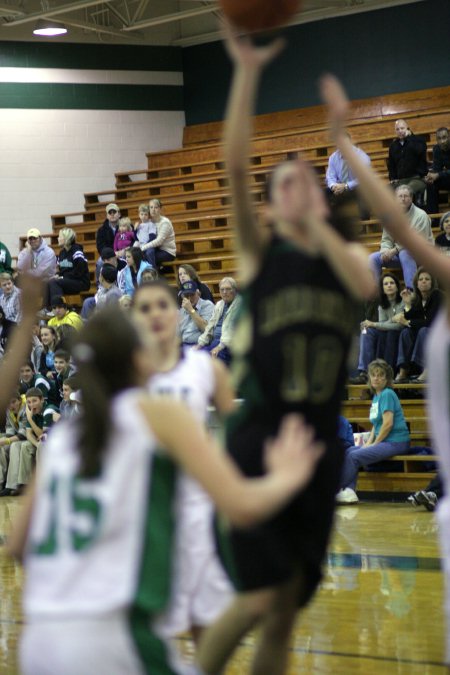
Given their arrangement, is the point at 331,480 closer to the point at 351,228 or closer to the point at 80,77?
the point at 351,228

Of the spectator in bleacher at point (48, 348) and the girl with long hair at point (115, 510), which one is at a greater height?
the spectator in bleacher at point (48, 348)

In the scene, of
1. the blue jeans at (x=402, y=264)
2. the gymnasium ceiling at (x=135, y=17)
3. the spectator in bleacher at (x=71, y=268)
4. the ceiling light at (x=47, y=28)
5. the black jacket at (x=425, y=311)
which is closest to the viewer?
the black jacket at (x=425, y=311)

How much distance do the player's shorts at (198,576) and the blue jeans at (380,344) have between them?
23.0 feet

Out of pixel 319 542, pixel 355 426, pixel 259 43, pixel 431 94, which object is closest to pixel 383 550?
pixel 355 426

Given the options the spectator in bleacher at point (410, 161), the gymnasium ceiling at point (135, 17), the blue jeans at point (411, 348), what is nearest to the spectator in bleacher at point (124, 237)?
the spectator in bleacher at point (410, 161)

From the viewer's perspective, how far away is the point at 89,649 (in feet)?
6.98

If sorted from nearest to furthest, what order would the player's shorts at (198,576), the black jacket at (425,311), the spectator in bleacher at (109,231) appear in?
the player's shorts at (198,576) < the black jacket at (425,311) < the spectator in bleacher at (109,231)

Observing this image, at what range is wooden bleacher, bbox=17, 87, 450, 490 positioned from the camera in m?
15.8

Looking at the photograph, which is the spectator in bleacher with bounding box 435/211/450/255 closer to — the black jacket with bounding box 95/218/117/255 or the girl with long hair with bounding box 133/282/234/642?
the black jacket with bounding box 95/218/117/255

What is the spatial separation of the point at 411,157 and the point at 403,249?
1959 mm

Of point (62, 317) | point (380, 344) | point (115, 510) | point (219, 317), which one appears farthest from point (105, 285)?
point (115, 510)

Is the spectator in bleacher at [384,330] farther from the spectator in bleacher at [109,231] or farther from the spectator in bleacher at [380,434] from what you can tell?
the spectator in bleacher at [109,231]

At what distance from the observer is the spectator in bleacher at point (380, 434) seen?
9781mm

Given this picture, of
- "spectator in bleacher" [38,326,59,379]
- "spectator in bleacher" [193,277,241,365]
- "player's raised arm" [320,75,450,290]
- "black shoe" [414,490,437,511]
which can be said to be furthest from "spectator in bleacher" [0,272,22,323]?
"player's raised arm" [320,75,450,290]
